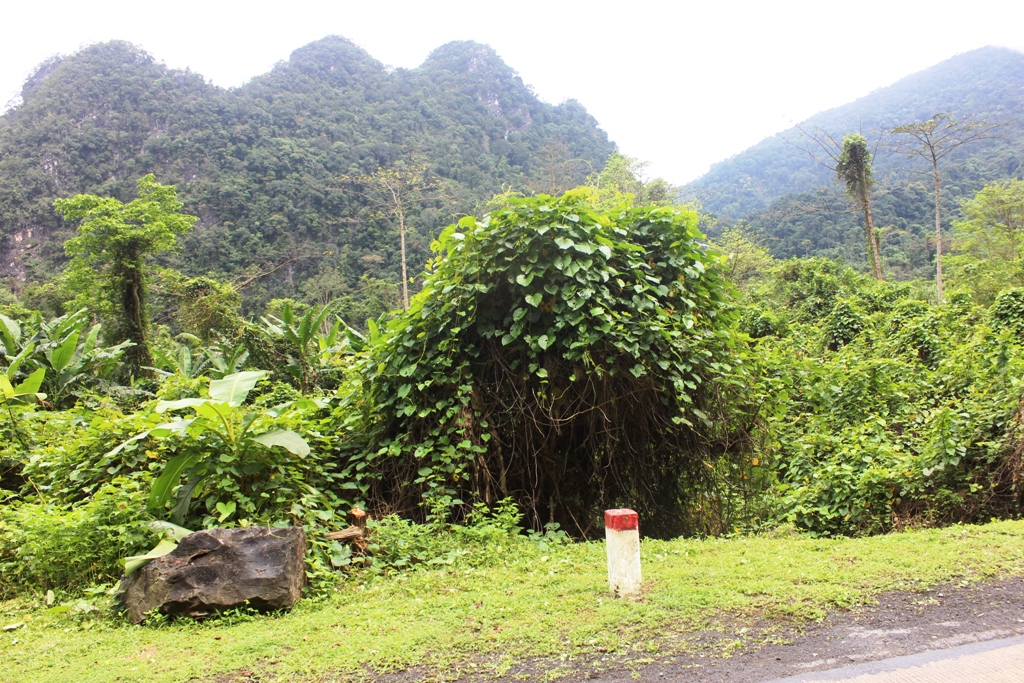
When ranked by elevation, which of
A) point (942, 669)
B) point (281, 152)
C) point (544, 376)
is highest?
point (281, 152)

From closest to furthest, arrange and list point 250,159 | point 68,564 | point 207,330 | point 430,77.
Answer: point 68,564
point 207,330
point 250,159
point 430,77

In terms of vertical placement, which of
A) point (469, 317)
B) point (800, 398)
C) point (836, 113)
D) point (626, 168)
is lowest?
point (800, 398)

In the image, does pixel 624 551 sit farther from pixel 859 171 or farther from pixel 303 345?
pixel 859 171

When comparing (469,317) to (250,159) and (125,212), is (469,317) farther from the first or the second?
(250,159)

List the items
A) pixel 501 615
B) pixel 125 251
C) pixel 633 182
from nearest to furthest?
pixel 501 615, pixel 125 251, pixel 633 182

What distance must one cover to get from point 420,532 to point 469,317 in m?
1.78

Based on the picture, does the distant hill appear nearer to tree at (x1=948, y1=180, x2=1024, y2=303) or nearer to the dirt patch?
tree at (x1=948, y1=180, x2=1024, y2=303)

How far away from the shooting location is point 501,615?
3.21 m

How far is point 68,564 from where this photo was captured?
4.19 metres

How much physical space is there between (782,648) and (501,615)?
52.6 inches

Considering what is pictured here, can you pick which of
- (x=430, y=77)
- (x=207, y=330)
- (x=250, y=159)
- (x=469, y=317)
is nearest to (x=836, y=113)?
(x=430, y=77)

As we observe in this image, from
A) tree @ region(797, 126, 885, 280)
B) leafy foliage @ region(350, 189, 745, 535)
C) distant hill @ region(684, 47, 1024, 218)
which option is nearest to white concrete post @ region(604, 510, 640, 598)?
leafy foliage @ region(350, 189, 745, 535)

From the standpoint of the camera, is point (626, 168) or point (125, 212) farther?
point (626, 168)

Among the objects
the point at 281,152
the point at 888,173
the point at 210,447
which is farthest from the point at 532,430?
the point at 888,173
